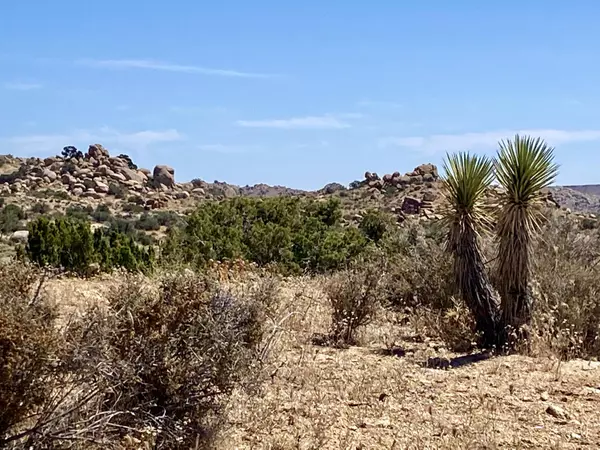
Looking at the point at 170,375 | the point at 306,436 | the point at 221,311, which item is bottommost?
the point at 306,436

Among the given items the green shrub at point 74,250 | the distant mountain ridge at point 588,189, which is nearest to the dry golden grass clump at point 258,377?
the green shrub at point 74,250

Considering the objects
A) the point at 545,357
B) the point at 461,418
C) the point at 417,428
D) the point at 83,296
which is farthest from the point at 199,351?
the point at 83,296

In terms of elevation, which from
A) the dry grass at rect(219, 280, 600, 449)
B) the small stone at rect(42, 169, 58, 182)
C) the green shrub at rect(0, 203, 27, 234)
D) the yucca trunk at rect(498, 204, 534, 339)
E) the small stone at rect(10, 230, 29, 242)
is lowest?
the small stone at rect(10, 230, 29, 242)

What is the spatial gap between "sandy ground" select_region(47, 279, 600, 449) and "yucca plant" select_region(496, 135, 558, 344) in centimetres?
77

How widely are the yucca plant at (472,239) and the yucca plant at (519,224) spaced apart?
18cm

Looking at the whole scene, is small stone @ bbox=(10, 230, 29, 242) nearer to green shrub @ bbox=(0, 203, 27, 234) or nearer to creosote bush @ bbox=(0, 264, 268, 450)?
green shrub @ bbox=(0, 203, 27, 234)

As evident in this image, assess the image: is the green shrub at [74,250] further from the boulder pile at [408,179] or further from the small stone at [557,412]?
the boulder pile at [408,179]

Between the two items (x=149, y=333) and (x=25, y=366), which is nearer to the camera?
(x=25, y=366)

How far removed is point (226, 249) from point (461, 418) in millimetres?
13169

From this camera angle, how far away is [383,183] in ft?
190

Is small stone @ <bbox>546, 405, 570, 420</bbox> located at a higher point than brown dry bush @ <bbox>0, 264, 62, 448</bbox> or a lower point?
lower

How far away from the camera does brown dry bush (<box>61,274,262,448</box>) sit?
457cm

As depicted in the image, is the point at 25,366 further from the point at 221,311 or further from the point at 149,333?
the point at 221,311

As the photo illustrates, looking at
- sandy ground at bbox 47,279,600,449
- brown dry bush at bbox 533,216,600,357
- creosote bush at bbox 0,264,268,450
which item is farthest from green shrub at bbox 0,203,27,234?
creosote bush at bbox 0,264,268,450
